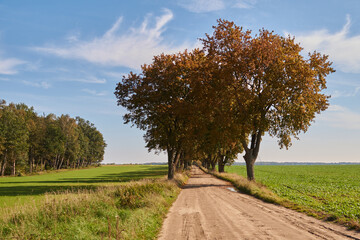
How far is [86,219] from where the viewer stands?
11.0 metres

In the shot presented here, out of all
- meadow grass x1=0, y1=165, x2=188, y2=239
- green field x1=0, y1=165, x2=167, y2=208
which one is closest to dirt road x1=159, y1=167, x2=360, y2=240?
meadow grass x1=0, y1=165, x2=188, y2=239

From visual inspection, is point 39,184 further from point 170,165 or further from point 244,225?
point 244,225

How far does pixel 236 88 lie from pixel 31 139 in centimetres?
7250

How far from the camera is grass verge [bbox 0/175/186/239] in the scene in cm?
884

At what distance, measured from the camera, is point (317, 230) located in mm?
10602

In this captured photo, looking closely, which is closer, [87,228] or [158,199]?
[87,228]

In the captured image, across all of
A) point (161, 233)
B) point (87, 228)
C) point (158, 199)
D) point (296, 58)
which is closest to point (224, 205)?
point (158, 199)

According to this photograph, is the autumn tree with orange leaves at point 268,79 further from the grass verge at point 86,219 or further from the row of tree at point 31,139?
the row of tree at point 31,139

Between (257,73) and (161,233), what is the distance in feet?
74.4

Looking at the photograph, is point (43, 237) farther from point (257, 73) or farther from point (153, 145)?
point (153, 145)

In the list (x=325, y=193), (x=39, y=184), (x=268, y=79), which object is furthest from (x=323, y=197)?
(x=39, y=184)

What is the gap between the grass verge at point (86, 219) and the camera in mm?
8844

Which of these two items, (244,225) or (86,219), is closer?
(86,219)

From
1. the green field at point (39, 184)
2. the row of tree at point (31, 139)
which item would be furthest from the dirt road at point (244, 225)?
the row of tree at point (31, 139)
